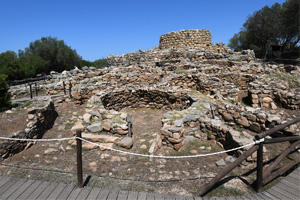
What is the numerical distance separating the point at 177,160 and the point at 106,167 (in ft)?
6.33

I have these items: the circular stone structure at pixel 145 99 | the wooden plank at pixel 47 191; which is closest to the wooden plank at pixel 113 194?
the wooden plank at pixel 47 191

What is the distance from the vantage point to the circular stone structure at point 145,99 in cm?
959

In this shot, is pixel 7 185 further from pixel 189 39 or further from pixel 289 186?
pixel 189 39

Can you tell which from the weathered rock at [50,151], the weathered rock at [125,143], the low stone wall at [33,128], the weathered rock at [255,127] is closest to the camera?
the low stone wall at [33,128]

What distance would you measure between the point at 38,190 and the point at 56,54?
37123mm

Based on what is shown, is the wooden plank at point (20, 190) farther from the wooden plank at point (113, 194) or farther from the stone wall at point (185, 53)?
the stone wall at point (185, 53)

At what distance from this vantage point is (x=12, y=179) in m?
3.54

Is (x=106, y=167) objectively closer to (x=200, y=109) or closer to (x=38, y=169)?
(x=38, y=169)

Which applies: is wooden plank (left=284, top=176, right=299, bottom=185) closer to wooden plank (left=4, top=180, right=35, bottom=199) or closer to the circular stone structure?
wooden plank (left=4, top=180, right=35, bottom=199)

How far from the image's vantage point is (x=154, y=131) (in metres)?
6.93

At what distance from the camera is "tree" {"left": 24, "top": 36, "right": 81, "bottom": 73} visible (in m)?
34.2

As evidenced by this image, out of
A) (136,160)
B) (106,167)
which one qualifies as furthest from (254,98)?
(106,167)

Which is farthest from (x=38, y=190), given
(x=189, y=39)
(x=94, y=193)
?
(x=189, y=39)

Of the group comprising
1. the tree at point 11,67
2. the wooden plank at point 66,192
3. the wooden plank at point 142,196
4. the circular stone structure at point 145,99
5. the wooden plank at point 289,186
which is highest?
the tree at point 11,67
